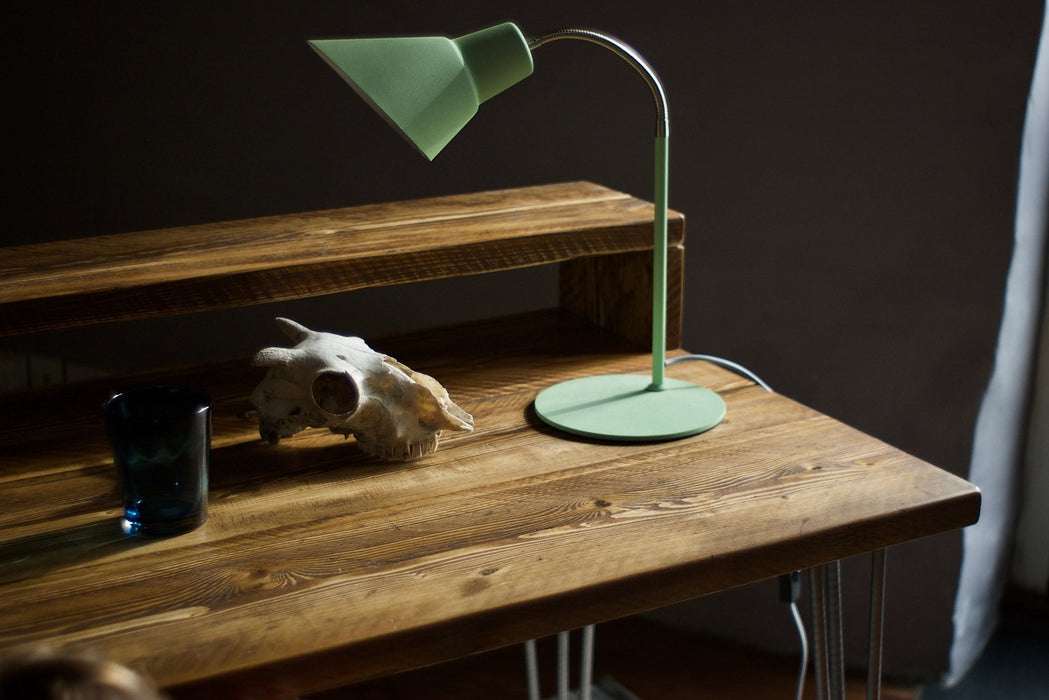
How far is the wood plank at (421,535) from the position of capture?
77cm

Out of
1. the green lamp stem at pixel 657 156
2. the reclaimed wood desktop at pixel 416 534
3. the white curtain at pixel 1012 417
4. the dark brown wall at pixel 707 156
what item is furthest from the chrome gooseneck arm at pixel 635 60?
the white curtain at pixel 1012 417

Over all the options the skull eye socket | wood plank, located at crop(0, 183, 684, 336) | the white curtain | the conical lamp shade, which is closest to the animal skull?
the skull eye socket

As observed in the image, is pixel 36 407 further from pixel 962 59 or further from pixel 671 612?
pixel 962 59

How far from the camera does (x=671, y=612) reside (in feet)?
7.23

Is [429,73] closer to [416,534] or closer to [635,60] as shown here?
[635,60]

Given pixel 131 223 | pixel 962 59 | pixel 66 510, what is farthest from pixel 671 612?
pixel 66 510

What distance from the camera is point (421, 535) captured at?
89 centimetres

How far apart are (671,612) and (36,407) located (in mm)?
1405

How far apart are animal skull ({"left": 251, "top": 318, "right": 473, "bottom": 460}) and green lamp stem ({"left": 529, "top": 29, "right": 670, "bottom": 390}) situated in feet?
0.83

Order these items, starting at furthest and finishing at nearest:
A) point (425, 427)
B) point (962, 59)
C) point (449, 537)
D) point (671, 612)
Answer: point (671, 612), point (962, 59), point (425, 427), point (449, 537)

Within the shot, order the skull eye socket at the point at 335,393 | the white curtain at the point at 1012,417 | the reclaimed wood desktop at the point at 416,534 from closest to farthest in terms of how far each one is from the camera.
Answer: the reclaimed wood desktop at the point at 416,534 < the skull eye socket at the point at 335,393 < the white curtain at the point at 1012,417

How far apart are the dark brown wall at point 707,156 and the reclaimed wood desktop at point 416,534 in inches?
37.6

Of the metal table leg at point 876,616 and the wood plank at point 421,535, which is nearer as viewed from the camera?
the wood plank at point 421,535

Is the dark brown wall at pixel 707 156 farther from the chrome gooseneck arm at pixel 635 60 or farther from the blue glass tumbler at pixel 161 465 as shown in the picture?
the blue glass tumbler at pixel 161 465
